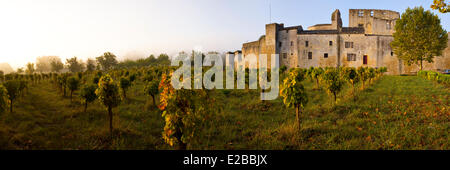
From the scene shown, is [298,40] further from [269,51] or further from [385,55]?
[385,55]

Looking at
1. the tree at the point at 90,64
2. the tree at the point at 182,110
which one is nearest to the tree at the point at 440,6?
the tree at the point at 182,110

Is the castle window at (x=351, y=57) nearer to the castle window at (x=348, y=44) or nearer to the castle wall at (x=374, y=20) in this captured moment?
the castle window at (x=348, y=44)

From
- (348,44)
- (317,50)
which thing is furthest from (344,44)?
(317,50)

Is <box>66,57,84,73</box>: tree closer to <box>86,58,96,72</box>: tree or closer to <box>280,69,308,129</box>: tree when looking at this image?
<box>86,58,96,72</box>: tree

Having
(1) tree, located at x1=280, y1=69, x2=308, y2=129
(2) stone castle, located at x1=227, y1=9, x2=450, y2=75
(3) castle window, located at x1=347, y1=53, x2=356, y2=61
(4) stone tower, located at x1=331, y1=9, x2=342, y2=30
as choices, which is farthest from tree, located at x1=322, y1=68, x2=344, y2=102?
(4) stone tower, located at x1=331, y1=9, x2=342, y2=30

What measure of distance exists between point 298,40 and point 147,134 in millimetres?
39546

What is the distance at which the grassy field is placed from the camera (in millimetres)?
7184

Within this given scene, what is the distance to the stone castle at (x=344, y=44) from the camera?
40.5m

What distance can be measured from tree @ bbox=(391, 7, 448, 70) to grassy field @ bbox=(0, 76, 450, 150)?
29573mm

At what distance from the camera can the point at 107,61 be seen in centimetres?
8562

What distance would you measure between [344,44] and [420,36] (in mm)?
10785

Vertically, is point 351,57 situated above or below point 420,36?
below

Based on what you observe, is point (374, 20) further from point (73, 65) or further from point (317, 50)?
point (73, 65)
